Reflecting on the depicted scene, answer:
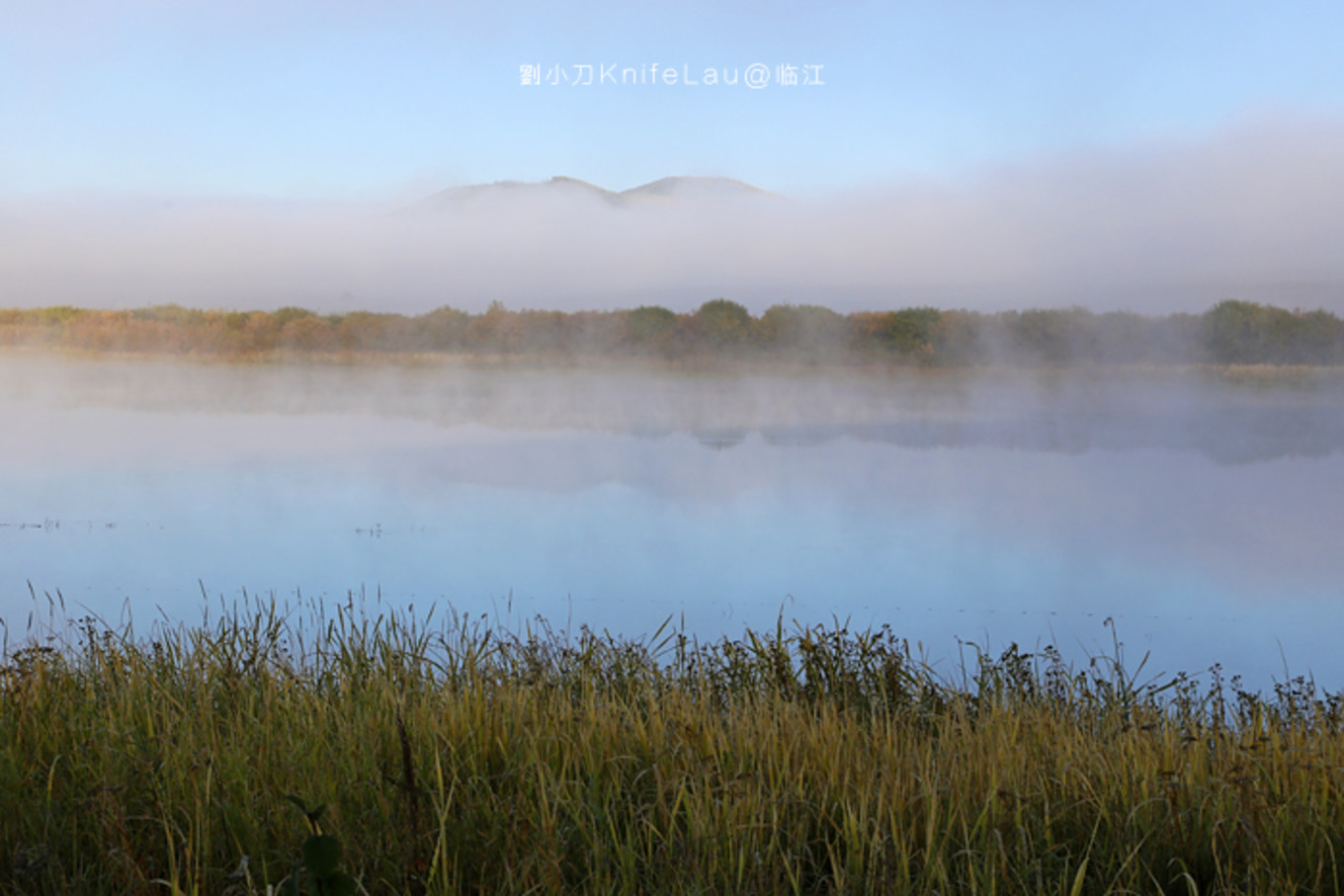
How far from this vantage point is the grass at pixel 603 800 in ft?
6.55

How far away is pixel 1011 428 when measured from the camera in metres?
23.3

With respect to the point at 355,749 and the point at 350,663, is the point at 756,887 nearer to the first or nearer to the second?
the point at 355,749

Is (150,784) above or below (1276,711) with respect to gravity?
above

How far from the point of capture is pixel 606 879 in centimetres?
194

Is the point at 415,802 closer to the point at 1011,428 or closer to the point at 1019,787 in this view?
the point at 1019,787

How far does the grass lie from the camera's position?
1997 mm

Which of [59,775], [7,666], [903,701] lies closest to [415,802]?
[59,775]

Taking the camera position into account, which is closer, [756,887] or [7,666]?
[756,887]

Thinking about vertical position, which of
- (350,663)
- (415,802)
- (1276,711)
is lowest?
(1276,711)

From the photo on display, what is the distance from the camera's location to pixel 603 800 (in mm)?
2414

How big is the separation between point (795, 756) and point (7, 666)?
9.13ft

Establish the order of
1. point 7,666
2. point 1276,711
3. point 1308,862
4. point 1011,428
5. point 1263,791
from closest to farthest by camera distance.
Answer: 1. point 1308,862
2. point 1263,791
3. point 7,666
4. point 1276,711
5. point 1011,428

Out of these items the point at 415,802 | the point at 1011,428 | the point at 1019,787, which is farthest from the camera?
the point at 1011,428

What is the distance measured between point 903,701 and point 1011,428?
67.8 feet
